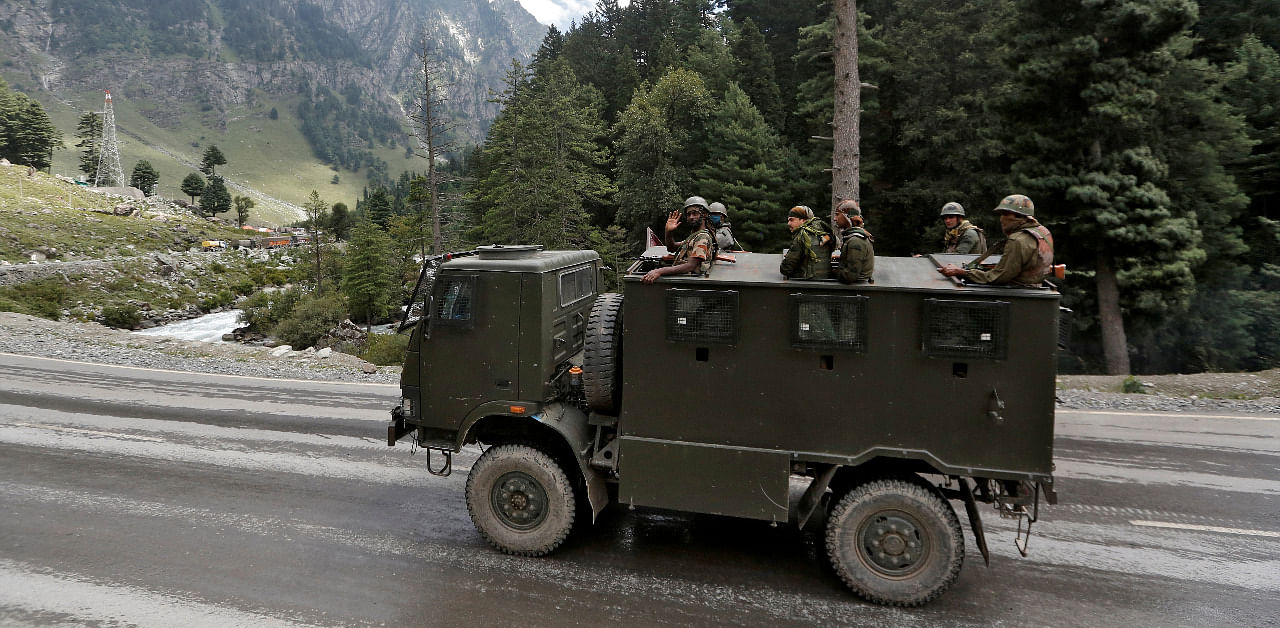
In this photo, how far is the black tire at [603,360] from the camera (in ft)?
19.3

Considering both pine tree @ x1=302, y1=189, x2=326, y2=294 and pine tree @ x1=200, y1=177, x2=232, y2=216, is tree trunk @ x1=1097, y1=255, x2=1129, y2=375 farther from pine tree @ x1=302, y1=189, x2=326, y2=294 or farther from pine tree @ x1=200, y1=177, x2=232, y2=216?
pine tree @ x1=200, y1=177, x2=232, y2=216

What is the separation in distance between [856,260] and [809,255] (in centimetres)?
39

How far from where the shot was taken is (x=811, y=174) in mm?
33938

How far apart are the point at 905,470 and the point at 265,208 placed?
209 meters

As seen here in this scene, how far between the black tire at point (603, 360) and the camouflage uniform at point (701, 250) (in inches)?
31.8

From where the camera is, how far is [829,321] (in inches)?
208

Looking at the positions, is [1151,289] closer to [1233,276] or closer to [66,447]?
[1233,276]

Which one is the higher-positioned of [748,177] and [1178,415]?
[748,177]

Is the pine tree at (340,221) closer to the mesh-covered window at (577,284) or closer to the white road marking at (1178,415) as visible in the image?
the mesh-covered window at (577,284)

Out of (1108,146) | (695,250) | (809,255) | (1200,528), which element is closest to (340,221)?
(1108,146)

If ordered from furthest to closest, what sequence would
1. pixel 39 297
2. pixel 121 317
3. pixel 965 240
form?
1. pixel 121 317
2. pixel 39 297
3. pixel 965 240

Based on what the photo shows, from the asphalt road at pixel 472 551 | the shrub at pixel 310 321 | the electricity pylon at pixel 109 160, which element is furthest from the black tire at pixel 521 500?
the electricity pylon at pixel 109 160

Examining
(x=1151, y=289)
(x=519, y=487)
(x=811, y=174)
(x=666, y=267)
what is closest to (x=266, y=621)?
(x=519, y=487)

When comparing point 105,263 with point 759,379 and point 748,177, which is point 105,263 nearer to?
point 748,177
